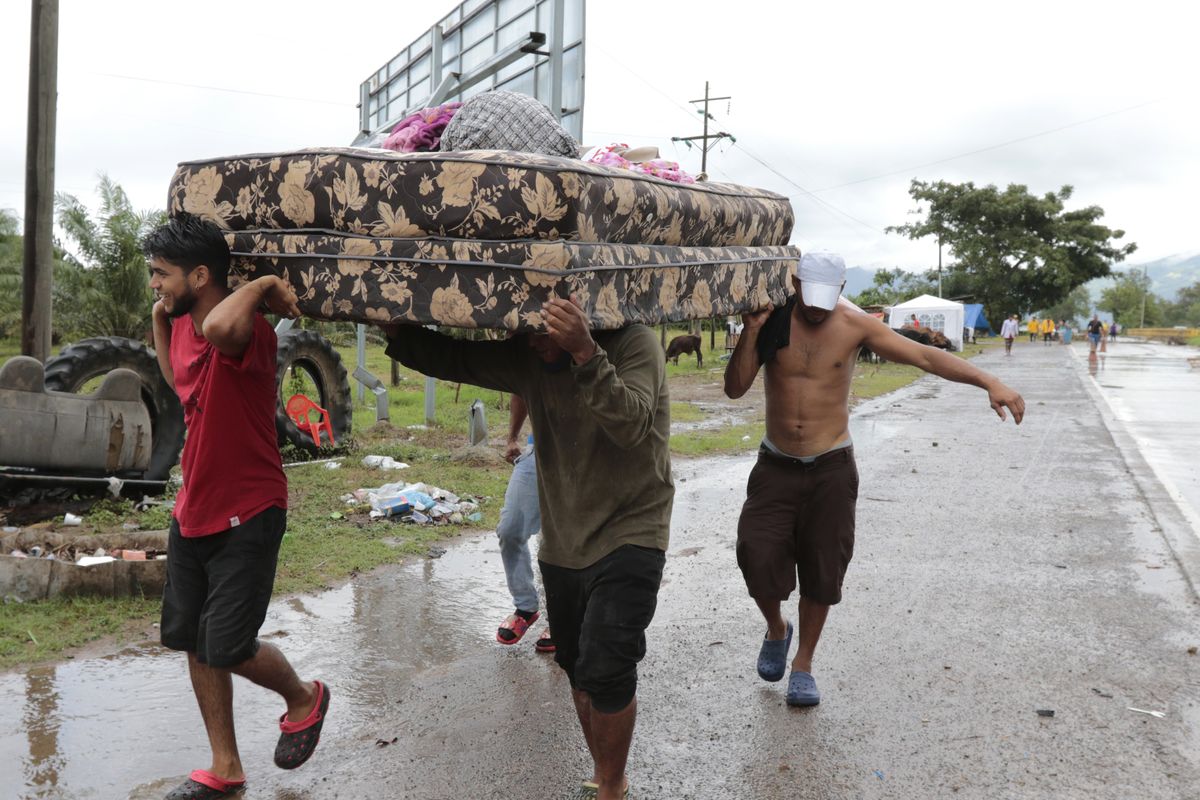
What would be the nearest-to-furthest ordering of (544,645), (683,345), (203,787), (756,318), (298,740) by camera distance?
(203,787) < (298,740) < (756,318) < (683,345) < (544,645)

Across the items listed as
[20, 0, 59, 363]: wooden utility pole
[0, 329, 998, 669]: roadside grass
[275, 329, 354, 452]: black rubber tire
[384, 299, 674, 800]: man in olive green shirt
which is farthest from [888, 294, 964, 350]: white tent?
[384, 299, 674, 800]: man in olive green shirt

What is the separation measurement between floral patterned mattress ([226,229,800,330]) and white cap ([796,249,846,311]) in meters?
1.23

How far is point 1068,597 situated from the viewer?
5824 mm

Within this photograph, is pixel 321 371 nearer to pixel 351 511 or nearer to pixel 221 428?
pixel 351 511

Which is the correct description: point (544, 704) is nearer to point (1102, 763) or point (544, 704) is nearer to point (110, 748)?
point (110, 748)

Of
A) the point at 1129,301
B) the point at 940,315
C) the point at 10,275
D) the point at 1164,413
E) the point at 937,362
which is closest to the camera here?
the point at 937,362

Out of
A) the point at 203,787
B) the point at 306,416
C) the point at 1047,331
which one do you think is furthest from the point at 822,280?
the point at 1047,331

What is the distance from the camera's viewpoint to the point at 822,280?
4082 mm

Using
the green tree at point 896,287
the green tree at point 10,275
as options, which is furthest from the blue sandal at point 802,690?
the green tree at point 896,287

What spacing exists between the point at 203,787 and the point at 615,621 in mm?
1465

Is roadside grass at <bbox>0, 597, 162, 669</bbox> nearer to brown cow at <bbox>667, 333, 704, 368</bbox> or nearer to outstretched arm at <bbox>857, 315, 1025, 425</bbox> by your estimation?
brown cow at <bbox>667, 333, 704, 368</bbox>

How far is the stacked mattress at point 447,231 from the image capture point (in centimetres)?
252

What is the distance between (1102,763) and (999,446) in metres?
9.35

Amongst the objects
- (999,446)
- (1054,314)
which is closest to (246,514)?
(999,446)
